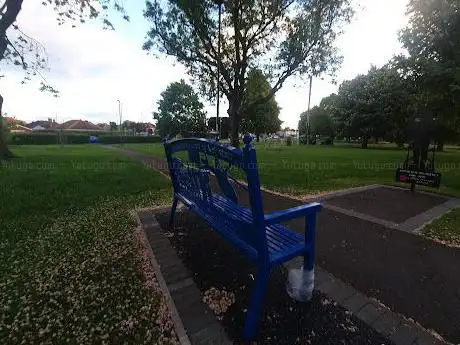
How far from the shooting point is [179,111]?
172 feet

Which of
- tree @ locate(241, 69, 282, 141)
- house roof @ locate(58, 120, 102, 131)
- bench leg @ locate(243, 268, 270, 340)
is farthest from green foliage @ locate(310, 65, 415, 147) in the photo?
house roof @ locate(58, 120, 102, 131)

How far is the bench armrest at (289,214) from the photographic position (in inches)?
84.4

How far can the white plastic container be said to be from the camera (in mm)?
2545

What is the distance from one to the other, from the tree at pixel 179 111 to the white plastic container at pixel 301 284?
5009 cm

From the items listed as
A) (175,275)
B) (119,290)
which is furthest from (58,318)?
(175,275)

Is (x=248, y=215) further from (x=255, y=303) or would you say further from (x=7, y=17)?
(x=7, y=17)

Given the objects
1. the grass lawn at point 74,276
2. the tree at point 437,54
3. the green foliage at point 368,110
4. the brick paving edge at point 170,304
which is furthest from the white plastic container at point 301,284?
the green foliage at point 368,110

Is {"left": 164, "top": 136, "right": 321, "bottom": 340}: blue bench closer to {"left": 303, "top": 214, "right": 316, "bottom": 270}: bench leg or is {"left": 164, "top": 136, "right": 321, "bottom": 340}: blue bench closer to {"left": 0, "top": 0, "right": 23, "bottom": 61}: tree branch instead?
{"left": 303, "top": 214, "right": 316, "bottom": 270}: bench leg

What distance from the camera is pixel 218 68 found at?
1504cm

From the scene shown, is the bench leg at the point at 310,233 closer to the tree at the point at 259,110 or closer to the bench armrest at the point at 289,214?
the bench armrest at the point at 289,214

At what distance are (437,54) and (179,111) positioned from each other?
47913 millimetres

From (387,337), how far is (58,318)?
2870 mm

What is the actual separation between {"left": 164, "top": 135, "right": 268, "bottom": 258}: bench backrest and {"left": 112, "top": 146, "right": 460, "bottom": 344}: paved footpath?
1639 mm

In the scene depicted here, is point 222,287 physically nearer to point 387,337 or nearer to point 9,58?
point 387,337
